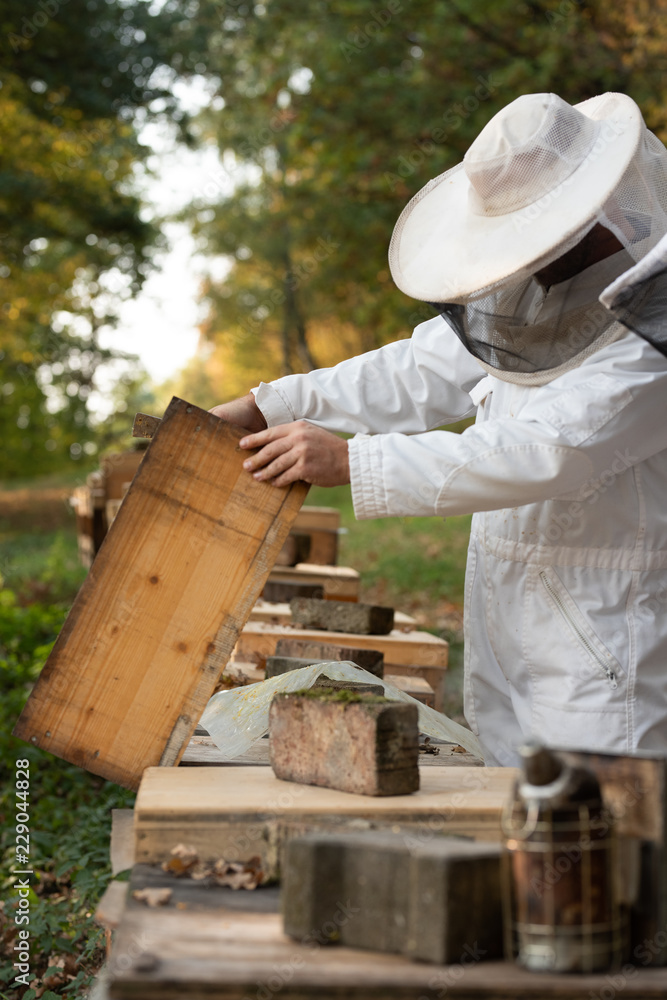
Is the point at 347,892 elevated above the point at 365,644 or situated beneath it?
situated beneath

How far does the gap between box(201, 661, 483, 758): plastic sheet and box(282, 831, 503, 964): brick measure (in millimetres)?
869

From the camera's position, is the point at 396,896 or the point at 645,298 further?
the point at 645,298

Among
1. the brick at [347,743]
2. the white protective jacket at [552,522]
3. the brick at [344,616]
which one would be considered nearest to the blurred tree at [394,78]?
the brick at [344,616]

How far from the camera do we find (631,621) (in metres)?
2.38

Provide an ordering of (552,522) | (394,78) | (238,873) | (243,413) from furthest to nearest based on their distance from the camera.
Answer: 1. (394,78)
2. (243,413)
3. (552,522)
4. (238,873)

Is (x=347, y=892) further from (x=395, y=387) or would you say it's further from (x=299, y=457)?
(x=395, y=387)

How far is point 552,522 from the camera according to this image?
2479mm

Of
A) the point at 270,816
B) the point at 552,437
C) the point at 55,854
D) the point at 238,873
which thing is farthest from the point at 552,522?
the point at 55,854

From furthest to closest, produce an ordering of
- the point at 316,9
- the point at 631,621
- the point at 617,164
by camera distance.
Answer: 1. the point at 316,9
2. the point at 631,621
3. the point at 617,164

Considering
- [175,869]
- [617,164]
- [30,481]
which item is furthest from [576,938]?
[30,481]

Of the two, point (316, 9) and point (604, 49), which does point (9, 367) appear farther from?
point (604, 49)

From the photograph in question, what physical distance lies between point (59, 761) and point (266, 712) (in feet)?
12.0

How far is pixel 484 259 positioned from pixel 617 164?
14.8 inches

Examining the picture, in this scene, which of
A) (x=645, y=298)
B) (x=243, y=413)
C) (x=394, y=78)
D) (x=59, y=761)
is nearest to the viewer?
(x=645, y=298)
